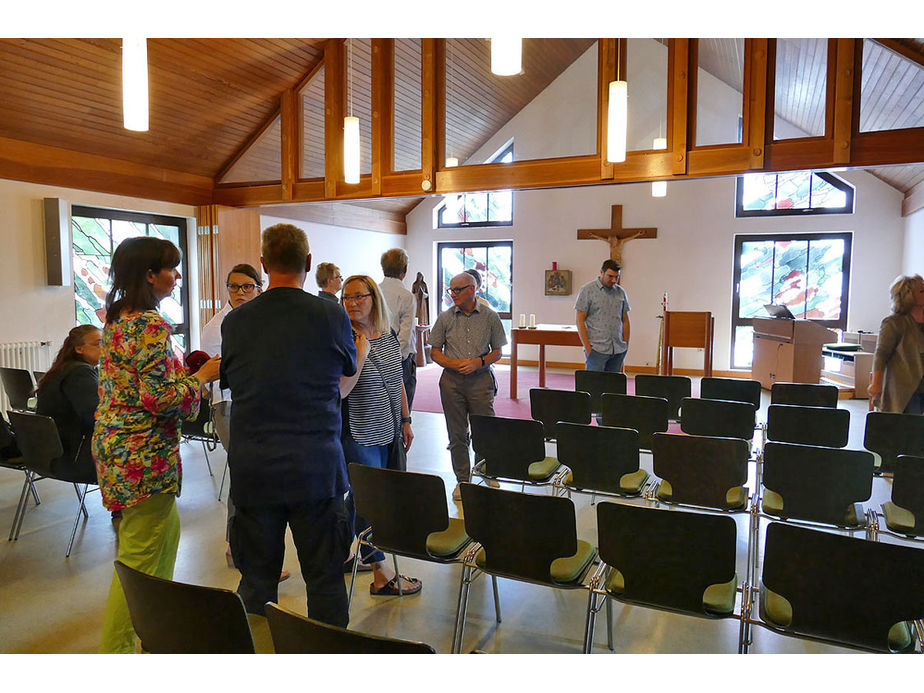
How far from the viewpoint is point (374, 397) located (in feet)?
9.29

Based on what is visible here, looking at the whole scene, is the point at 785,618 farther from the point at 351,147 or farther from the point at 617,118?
the point at 351,147

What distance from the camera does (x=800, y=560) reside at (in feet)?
6.07

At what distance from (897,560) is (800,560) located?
25 cm

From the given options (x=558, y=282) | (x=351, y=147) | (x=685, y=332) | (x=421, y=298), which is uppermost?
(x=351, y=147)

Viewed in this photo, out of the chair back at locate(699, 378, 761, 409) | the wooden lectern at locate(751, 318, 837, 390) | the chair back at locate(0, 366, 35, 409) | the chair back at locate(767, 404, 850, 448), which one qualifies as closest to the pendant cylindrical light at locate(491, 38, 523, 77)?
the chair back at locate(767, 404, 850, 448)

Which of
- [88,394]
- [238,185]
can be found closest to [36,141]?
[238,185]

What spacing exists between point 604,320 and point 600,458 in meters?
2.63

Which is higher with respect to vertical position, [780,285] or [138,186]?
[138,186]

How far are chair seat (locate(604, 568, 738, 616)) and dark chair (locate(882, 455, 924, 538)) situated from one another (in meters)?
1.03

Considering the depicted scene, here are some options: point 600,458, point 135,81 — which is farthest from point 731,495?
point 135,81

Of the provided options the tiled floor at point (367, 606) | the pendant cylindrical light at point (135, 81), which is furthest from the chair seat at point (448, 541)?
the pendant cylindrical light at point (135, 81)

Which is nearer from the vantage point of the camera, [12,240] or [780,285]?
[12,240]

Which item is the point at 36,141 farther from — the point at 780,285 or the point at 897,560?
the point at 780,285

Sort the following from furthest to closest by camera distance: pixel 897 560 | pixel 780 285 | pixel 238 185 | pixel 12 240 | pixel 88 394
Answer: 1. pixel 780 285
2. pixel 238 185
3. pixel 12 240
4. pixel 88 394
5. pixel 897 560
